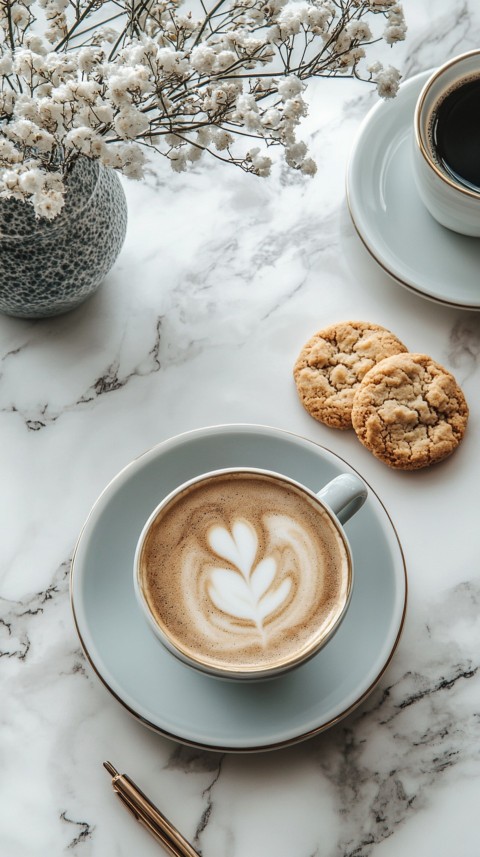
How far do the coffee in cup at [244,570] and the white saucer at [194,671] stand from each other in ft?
0.27

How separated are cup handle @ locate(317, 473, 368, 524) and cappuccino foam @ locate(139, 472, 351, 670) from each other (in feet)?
0.06

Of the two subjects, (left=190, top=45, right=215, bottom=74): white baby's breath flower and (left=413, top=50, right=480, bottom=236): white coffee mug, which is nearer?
(left=190, top=45, right=215, bottom=74): white baby's breath flower

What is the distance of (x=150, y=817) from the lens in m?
1.00

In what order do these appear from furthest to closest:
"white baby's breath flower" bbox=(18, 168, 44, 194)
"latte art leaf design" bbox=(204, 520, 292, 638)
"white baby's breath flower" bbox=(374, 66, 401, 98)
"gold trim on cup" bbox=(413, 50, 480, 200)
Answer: "gold trim on cup" bbox=(413, 50, 480, 200), "latte art leaf design" bbox=(204, 520, 292, 638), "white baby's breath flower" bbox=(374, 66, 401, 98), "white baby's breath flower" bbox=(18, 168, 44, 194)

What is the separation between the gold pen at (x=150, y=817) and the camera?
99 centimetres

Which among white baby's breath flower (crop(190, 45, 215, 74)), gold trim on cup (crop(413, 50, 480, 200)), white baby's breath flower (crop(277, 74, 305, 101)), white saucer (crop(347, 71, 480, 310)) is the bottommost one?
white saucer (crop(347, 71, 480, 310))

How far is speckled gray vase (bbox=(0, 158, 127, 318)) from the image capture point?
968 mm

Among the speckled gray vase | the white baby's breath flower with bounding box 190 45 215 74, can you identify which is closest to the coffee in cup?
the speckled gray vase

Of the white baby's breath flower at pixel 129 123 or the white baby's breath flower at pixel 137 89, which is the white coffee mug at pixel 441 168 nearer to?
the white baby's breath flower at pixel 137 89

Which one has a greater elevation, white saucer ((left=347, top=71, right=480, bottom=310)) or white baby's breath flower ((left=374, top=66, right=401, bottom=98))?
white baby's breath flower ((left=374, top=66, right=401, bottom=98))

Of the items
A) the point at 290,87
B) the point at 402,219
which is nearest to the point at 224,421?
the point at 402,219

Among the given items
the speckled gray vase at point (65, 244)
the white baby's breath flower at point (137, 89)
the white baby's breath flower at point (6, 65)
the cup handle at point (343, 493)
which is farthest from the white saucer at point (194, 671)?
the white baby's breath flower at point (6, 65)

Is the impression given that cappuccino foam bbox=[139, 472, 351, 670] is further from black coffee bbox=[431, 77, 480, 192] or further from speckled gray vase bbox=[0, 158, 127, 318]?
black coffee bbox=[431, 77, 480, 192]

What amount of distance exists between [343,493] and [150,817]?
0.48 meters
